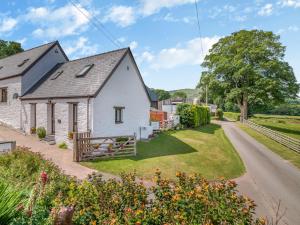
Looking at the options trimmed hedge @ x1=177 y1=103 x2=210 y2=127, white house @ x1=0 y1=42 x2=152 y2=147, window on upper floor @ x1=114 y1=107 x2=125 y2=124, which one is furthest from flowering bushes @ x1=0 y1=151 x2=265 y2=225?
trimmed hedge @ x1=177 y1=103 x2=210 y2=127

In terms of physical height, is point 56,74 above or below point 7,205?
above

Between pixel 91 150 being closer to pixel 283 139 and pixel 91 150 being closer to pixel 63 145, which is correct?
pixel 63 145

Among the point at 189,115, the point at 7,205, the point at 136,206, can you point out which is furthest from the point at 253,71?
the point at 7,205

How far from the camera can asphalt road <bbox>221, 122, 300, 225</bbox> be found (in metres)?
7.63

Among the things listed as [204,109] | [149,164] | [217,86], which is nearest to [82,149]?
[149,164]

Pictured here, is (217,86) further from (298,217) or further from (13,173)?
(13,173)

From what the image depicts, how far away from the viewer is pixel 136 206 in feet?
14.2

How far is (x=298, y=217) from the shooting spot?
24.1 ft

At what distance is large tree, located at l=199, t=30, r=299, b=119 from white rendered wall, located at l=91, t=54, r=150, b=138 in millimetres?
26034

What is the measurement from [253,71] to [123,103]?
30816 millimetres

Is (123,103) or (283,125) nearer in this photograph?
(123,103)

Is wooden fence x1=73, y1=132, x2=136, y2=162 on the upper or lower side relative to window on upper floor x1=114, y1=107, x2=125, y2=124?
lower

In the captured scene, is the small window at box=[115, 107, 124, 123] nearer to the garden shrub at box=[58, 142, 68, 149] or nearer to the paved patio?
the garden shrub at box=[58, 142, 68, 149]

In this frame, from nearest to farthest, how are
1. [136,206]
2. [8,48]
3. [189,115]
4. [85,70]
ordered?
[136,206] → [85,70] → [189,115] → [8,48]
